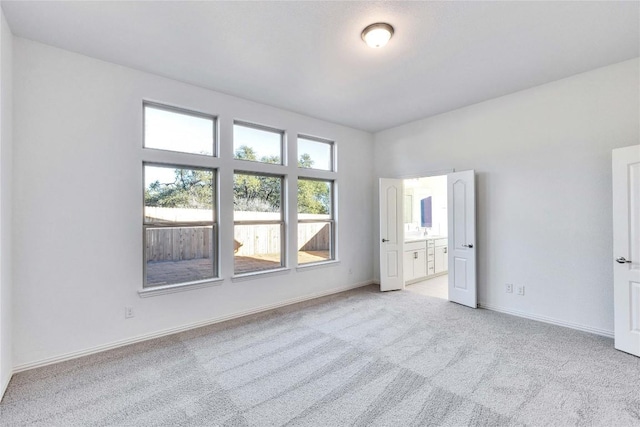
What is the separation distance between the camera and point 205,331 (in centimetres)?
340

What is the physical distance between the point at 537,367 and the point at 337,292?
2.95m

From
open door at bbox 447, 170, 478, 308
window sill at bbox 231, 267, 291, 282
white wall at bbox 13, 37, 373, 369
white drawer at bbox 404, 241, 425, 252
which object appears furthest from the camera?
white drawer at bbox 404, 241, 425, 252

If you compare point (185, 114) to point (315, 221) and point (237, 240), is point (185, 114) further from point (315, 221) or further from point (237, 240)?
point (315, 221)

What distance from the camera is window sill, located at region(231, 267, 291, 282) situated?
3879mm

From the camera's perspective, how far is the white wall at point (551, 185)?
316 cm

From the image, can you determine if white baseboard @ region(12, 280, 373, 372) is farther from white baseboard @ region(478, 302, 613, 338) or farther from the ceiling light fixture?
the ceiling light fixture

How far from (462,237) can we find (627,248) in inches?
67.7

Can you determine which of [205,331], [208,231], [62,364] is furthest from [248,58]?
[62,364]

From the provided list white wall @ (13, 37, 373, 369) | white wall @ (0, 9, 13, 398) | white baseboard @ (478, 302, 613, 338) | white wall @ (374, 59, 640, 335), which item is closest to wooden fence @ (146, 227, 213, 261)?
white wall @ (13, 37, 373, 369)

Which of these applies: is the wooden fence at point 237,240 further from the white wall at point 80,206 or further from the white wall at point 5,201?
the white wall at point 5,201

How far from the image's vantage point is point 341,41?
2.66 metres

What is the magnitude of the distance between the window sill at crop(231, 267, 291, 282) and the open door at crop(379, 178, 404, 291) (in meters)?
1.80

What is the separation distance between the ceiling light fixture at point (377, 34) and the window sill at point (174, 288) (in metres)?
3.14

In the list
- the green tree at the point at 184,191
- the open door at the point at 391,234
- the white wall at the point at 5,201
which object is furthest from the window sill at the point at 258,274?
the white wall at the point at 5,201
